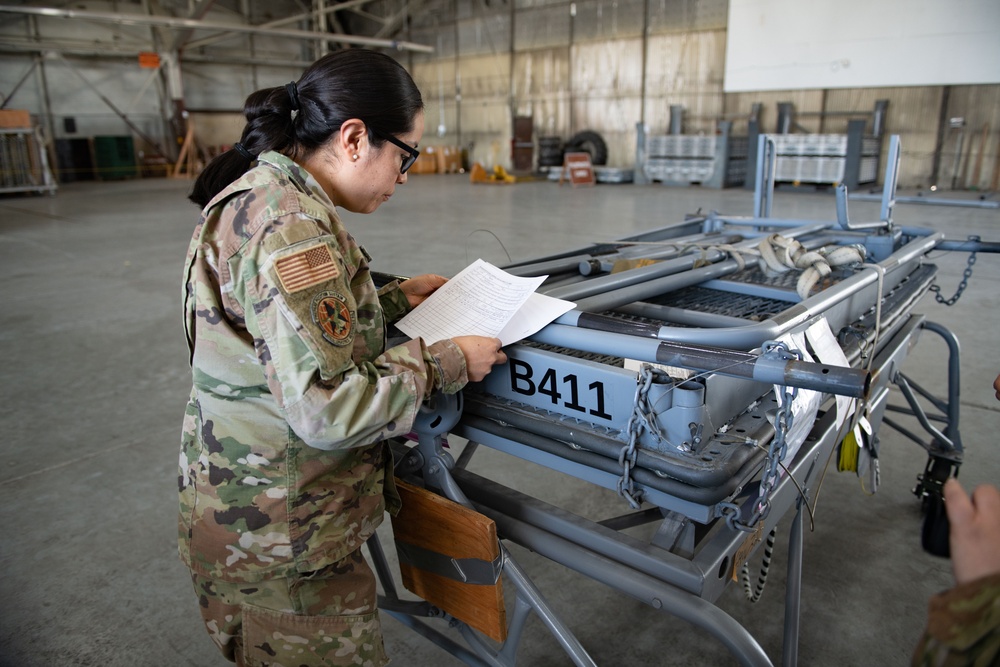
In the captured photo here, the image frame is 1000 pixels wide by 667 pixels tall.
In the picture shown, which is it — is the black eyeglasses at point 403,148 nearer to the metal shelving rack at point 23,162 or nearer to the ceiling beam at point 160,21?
the ceiling beam at point 160,21

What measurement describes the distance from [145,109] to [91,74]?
1395 mm

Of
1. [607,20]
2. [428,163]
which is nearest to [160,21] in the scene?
[428,163]

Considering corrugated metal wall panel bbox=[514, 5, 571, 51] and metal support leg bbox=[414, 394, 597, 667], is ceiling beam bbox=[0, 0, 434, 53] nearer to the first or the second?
corrugated metal wall panel bbox=[514, 5, 571, 51]

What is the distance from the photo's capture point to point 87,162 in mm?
16266

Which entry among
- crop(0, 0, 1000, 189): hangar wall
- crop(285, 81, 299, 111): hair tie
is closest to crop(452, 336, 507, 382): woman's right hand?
crop(285, 81, 299, 111): hair tie

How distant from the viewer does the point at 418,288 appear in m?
1.46

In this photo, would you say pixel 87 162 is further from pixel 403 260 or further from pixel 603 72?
pixel 403 260

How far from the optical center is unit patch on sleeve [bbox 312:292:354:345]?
0.92 meters

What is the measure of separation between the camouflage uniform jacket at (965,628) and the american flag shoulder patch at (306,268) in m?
0.83

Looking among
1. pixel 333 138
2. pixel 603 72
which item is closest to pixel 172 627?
pixel 333 138

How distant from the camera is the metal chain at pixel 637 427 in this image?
96 cm

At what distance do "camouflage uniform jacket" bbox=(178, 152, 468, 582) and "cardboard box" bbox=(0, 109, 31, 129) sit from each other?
44.5 feet

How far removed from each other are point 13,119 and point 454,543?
13971 mm

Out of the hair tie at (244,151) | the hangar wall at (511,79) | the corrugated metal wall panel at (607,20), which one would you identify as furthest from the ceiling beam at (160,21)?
the hair tie at (244,151)
